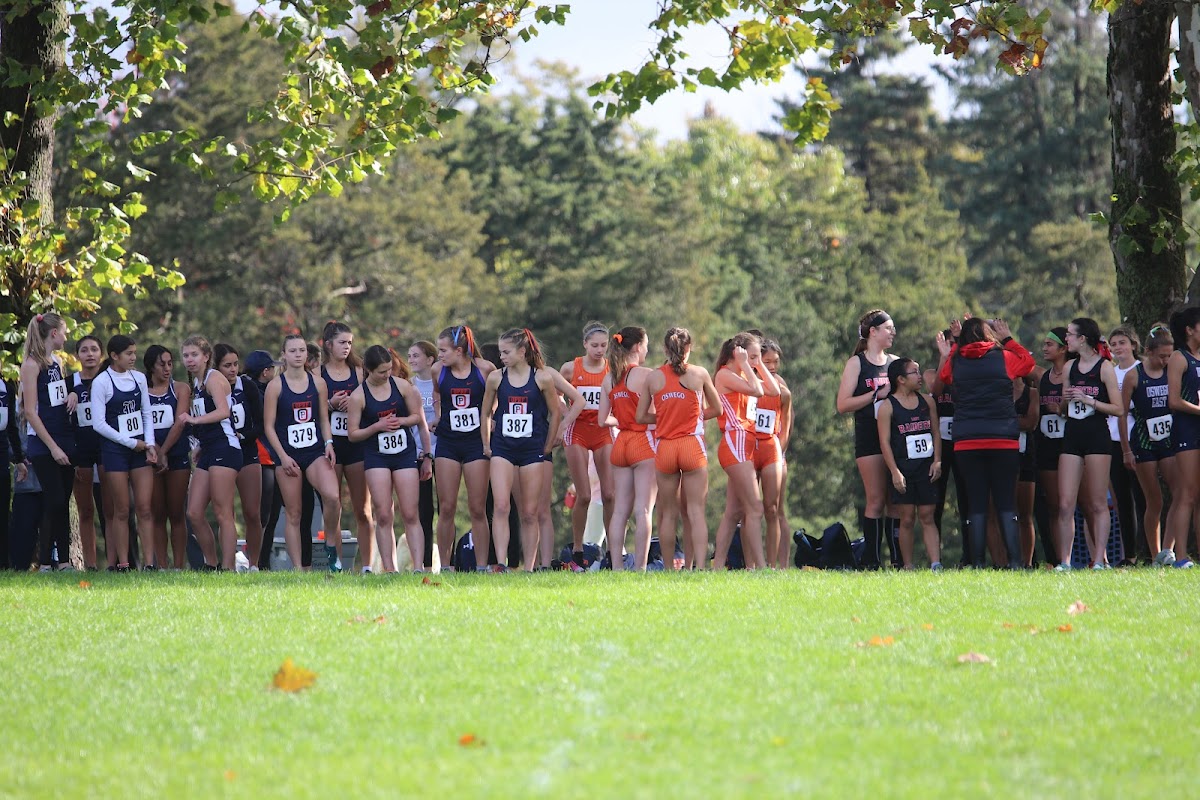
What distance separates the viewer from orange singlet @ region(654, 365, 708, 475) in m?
12.6

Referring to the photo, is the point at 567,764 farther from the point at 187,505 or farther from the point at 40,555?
the point at 40,555

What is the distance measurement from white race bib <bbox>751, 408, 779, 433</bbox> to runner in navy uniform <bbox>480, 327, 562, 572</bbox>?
1892mm

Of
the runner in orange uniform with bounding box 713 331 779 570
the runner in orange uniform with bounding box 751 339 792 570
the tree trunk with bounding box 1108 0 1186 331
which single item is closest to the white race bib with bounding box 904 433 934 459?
the runner in orange uniform with bounding box 751 339 792 570

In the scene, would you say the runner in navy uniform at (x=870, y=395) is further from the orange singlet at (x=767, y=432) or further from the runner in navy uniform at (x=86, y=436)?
the runner in navy uniform at (x=86, y=436)

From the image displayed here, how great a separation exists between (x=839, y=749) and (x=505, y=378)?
7.34m

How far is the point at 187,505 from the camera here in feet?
46.8

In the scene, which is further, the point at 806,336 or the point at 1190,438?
the point at 806,336

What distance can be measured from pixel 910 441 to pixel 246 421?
6295 millimetres

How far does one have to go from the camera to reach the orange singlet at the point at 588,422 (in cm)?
1411

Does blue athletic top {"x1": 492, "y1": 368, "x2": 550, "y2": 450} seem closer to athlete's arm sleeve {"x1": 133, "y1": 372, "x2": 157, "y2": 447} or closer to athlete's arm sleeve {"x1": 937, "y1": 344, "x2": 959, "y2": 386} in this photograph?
athlete's arm sleeve {"x1": 133, "y1": 372, "x2": 157, "y2": 447}

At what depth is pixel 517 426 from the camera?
1296cm

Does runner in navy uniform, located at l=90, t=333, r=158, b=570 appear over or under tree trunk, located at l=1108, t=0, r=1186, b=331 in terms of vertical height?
under

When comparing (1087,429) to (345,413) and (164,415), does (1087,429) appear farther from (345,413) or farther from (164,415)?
(164,415)

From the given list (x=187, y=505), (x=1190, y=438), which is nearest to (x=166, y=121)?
(x=187, y=505)
